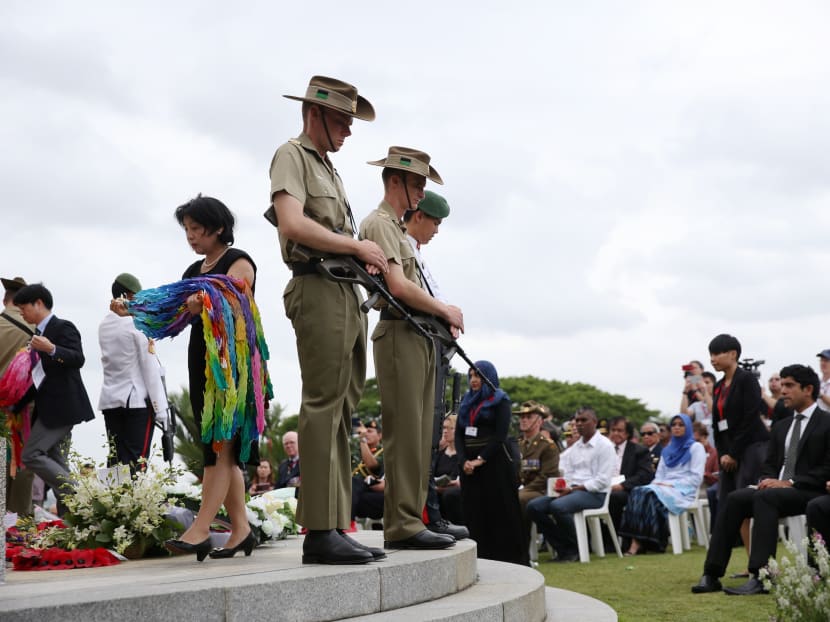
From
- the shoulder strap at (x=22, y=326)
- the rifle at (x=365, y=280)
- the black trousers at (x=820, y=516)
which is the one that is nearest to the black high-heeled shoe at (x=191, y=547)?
the rifle at (x=365, y=280)

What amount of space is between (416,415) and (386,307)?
578mm

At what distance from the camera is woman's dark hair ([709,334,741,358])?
9.18 m

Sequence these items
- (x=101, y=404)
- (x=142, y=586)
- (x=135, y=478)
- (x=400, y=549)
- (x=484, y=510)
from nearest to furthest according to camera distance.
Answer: (x=142, y=586)
(x=400, y=549)
(x=135, y=478)
(x=101, y=404)
(x=484, y=510)

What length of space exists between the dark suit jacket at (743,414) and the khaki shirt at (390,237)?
171 inches

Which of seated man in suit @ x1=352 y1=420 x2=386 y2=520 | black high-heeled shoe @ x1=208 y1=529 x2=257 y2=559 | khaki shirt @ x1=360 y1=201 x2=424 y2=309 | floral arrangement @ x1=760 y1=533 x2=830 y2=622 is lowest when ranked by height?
floral arrangement @ x1=760 y1=533 x2=830 y2=622

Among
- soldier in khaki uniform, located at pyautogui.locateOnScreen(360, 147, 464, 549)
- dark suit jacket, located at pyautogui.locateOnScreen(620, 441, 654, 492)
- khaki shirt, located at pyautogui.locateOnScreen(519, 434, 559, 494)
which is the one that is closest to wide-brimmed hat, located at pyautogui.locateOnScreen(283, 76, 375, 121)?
soldier in khaki uniform, located at pyautogui.locateOnScreen(360, 147, 464, 549)

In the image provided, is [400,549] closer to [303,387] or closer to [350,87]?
[303,387]

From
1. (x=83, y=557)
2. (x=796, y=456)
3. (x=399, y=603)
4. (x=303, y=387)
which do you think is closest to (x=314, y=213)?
(x=303, y=387)

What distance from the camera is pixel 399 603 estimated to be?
14.6 feet

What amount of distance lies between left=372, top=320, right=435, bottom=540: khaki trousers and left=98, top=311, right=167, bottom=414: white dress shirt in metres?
3.09

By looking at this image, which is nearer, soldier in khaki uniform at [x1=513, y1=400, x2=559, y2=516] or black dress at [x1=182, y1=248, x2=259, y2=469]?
black dress at [x1=182, y1=248, x2=259, y2=469]

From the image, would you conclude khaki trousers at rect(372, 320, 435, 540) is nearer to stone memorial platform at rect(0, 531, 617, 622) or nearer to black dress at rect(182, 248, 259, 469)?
stone memorial platform at rect(0, 531, 617, 622)

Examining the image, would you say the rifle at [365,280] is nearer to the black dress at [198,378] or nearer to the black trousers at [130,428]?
the black dress at [198,378]

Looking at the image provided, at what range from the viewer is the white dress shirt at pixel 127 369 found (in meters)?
7.80
